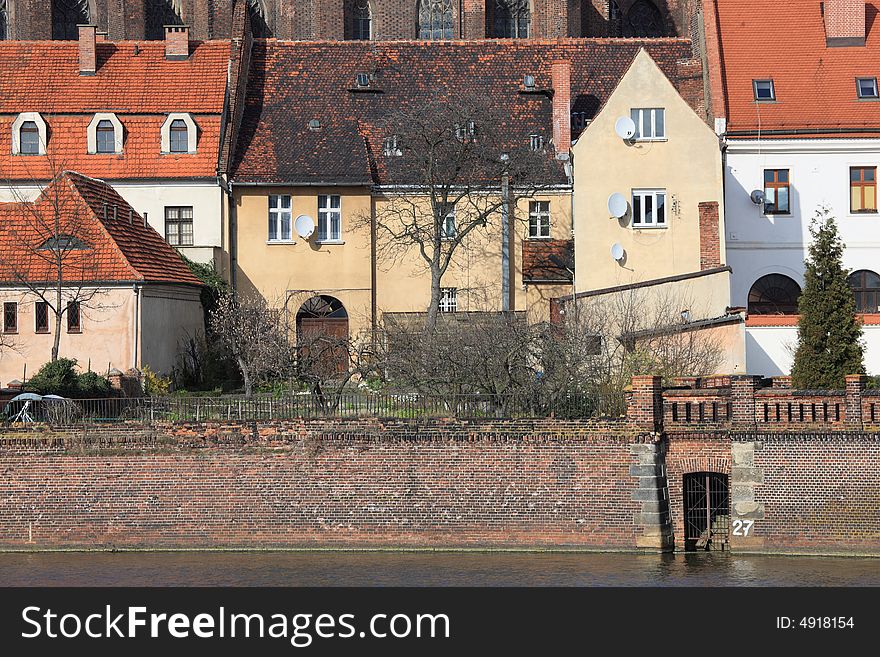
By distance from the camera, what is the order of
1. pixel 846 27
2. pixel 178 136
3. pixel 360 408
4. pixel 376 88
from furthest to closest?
pixel 376 88, pixel 846 27, pixel 178 136, pixel 360 408

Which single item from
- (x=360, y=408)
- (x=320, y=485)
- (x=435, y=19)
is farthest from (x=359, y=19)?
(x=320, y=485)

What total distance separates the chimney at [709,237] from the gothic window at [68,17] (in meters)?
27.6

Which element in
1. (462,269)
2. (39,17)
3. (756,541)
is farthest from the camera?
(39,17)

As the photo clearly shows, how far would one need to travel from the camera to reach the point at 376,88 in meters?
52.2

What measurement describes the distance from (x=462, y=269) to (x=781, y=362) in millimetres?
12974

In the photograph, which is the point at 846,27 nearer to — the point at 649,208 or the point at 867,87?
the point at 867,87

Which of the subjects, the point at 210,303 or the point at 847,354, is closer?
the point at 847,354

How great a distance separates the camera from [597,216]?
46.2 metres

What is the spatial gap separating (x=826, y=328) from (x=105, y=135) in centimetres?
2436

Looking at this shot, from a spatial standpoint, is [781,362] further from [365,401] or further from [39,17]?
[39,17]

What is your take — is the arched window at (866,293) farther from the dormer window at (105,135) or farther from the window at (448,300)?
the dormer window at (105,135)

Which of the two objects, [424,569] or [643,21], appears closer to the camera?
[424,569]

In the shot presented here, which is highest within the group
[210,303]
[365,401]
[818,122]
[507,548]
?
[818,122]

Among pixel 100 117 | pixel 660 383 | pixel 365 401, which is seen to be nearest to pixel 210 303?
pixel 100 117
